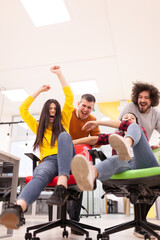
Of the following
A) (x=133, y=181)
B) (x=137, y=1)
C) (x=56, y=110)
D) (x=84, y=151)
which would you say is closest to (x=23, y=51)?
(x=137, y=1)

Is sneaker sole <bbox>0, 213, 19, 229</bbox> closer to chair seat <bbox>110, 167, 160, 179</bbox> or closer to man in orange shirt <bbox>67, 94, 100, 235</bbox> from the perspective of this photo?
chair seat <bbox>110, 167, 160, 179</bbox>

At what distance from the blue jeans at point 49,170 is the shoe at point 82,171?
0.26 metres

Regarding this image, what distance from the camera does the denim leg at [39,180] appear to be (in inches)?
47.8

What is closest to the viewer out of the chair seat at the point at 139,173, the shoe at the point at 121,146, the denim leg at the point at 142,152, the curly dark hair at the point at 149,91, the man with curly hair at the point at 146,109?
the shoe at the point at 121,146

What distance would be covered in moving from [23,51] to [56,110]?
102 inches

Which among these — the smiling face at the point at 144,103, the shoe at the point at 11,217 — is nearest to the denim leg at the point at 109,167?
the shoe at the point at 11,217

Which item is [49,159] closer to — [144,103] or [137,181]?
[137,181]

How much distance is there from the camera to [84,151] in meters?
1.67

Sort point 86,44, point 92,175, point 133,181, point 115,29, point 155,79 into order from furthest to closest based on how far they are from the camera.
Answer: point 155,79 → point 86,44 → point 115,29 → point 133,181 → point 92,175

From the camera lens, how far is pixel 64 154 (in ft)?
4.61

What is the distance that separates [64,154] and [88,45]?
9.70 feet

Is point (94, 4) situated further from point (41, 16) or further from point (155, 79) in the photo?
point (155, 79)

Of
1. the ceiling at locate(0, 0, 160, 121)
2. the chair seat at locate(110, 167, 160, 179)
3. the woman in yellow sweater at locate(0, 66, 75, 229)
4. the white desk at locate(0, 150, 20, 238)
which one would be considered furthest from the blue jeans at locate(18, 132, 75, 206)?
the ceiling at locate(0, 0, 160, 121)

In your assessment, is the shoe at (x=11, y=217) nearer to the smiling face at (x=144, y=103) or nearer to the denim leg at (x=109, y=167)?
the denim leg at (x=109, y=167)
